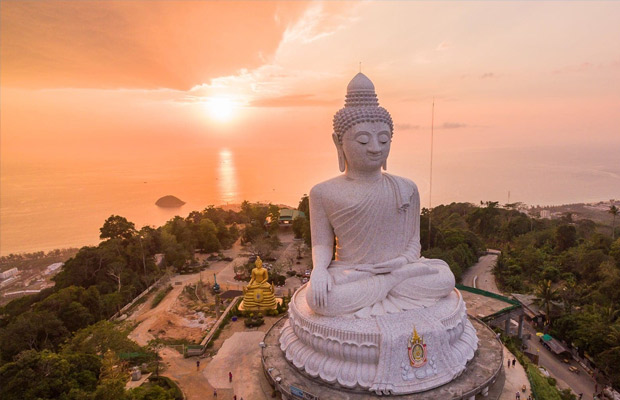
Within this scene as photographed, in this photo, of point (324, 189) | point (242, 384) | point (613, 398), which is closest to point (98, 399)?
point (242, 384)

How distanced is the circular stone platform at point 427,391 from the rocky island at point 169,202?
51269 mm

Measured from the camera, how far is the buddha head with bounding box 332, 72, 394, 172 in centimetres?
1163

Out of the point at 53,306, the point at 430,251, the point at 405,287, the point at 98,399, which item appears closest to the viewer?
the point at 98,399

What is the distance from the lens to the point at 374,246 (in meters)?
12.2

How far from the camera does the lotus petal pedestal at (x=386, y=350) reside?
33.3 feet

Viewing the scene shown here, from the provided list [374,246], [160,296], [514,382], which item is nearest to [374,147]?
[374,246]

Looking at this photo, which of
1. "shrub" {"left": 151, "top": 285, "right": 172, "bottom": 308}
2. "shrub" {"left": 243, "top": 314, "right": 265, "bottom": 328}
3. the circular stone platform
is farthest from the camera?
"shrub" {"left": 151, "top": 285, "right": 172, "bottom": 308}

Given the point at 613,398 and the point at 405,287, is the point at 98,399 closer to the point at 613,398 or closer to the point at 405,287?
the point at 405,287

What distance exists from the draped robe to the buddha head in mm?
868

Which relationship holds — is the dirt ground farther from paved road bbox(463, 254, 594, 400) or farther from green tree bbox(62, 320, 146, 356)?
paved road bbox(463, 254, 594, 400)

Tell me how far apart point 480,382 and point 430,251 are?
47.9 feet

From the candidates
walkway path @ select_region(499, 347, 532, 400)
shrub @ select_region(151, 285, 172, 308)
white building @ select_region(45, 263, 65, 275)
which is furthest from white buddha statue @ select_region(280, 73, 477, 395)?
white building @ select_region(45, 263, 65, 275)

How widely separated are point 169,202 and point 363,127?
2142 inches

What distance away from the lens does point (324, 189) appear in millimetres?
12477
